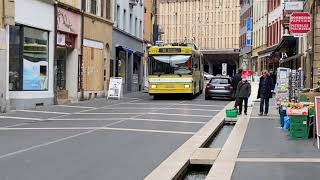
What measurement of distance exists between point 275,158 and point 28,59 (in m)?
17.1

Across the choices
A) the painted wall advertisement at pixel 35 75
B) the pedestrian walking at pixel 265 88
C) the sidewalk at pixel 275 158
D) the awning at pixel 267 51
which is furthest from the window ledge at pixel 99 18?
the awning at pixel 267 51

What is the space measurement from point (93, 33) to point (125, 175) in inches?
1061

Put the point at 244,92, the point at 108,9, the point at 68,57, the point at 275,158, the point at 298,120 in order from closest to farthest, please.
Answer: the point at 275,158, the point at 298,120, the point at 244,92, the point at 68,57, the point at 108,9

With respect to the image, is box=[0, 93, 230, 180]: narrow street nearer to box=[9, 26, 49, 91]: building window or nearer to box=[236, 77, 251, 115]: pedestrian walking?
box=[236, 77, 251, 115]: pedestrian walking

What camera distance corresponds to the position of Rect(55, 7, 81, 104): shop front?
3092 centimetres

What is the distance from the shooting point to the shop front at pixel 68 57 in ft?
101

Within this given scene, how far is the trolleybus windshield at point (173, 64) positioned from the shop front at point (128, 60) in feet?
24.3

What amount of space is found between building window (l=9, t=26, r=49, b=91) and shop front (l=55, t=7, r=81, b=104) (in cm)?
245

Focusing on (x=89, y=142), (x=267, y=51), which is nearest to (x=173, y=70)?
(x=89, y=142)

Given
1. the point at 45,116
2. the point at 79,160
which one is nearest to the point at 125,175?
the point at 79,160

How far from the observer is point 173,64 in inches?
1362

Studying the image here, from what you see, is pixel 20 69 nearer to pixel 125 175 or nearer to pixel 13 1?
pixel 13 1

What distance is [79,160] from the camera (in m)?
11.2

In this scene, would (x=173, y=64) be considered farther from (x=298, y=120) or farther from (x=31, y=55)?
(x=298, y=120)
